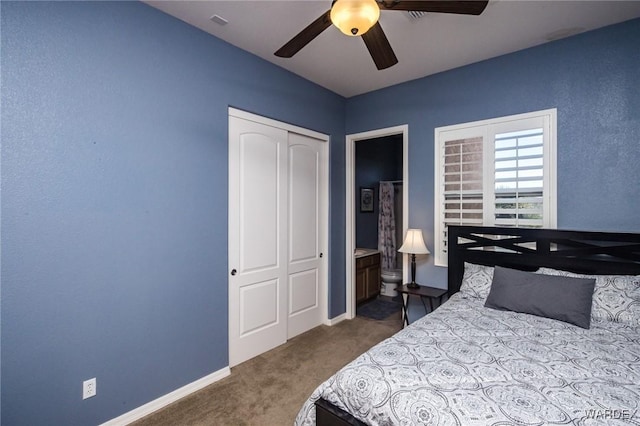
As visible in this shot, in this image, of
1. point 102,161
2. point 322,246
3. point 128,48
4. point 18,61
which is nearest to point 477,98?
point 322,246

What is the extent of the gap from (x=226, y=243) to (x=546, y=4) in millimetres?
2933

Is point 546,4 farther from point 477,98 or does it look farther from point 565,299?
point 565,299

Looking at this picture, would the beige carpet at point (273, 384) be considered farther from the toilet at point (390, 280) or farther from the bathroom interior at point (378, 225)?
the toilet at point (390, 280)

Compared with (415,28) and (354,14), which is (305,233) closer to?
(415,28)

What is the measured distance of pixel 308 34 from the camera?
172cm

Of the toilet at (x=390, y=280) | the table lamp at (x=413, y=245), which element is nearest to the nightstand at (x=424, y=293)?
the table lamp at (x=413, y=245)

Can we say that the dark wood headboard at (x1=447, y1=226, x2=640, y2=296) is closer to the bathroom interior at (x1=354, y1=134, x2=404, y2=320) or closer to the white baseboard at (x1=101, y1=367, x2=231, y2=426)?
the bathroom interior at (x1=354, y1=134, x2=404, y2=320)

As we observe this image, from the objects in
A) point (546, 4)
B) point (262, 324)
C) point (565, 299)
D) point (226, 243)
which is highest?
point (546, 4)

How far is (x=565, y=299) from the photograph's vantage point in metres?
2.05

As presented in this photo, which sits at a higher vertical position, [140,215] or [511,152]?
[511,152]

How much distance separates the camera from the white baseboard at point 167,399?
194 centimetres

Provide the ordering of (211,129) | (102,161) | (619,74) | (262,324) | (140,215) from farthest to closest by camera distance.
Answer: (262,324) → (211,129) → (619,74) → (140,215) → (102,161)

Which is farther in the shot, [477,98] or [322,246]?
[322,246]

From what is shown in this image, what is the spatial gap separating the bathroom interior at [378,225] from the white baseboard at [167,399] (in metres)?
2.10
